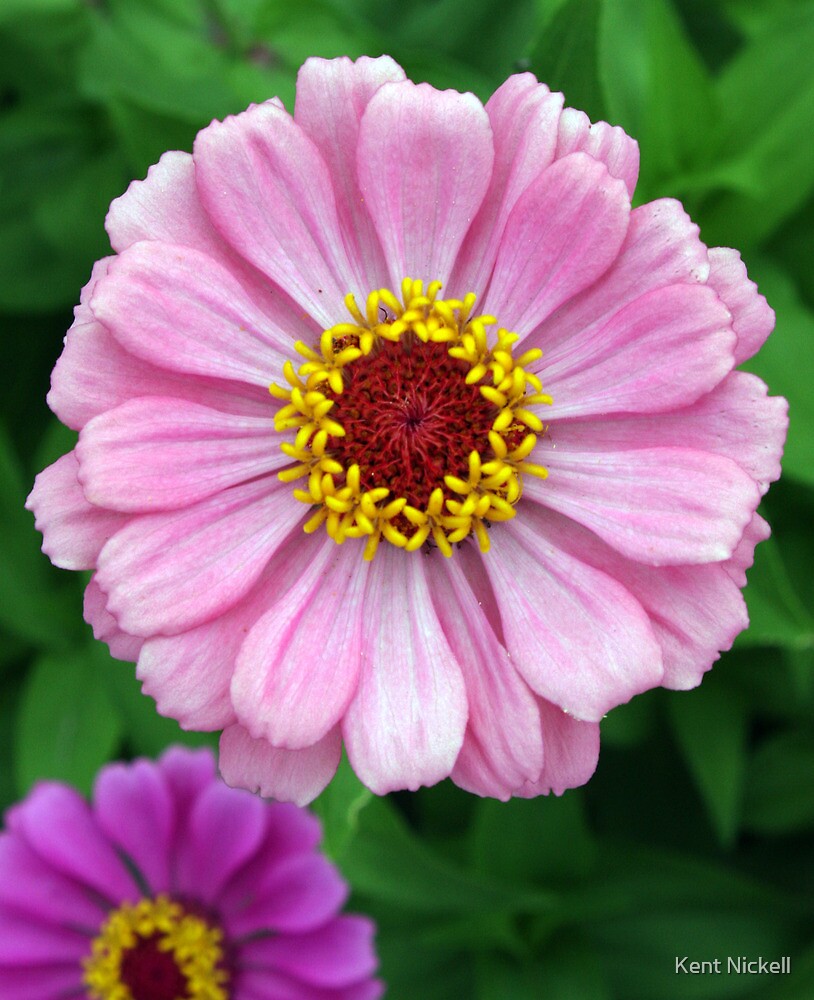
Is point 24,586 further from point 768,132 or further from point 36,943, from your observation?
point 768,132

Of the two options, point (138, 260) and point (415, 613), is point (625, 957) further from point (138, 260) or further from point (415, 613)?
point (138, 260)

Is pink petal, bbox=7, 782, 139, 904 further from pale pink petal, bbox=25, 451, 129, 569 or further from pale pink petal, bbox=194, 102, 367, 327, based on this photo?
pale pink petal, bbox=194, 102, 367, 327

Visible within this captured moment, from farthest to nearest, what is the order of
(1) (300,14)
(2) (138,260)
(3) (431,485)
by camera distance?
(1) (300,14) < (3) (431,485) < (2) (138,260)

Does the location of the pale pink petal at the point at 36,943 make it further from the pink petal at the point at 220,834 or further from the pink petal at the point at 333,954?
the pink petal at the point at 333,954

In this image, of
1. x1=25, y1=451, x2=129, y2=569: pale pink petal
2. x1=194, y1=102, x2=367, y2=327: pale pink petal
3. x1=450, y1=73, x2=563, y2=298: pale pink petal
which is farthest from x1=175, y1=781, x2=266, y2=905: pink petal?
x1=450, y1=73, x2=563, y2=298: pale pink petal

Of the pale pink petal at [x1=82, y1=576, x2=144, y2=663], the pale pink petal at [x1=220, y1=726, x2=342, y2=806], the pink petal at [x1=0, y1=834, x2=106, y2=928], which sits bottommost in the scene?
the pink petal at [x1=0, y1=834, x2=106, y2=928]

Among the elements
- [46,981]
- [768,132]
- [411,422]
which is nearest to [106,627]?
[411,422]

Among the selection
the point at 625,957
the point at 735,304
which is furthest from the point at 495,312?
the point at 625,957
